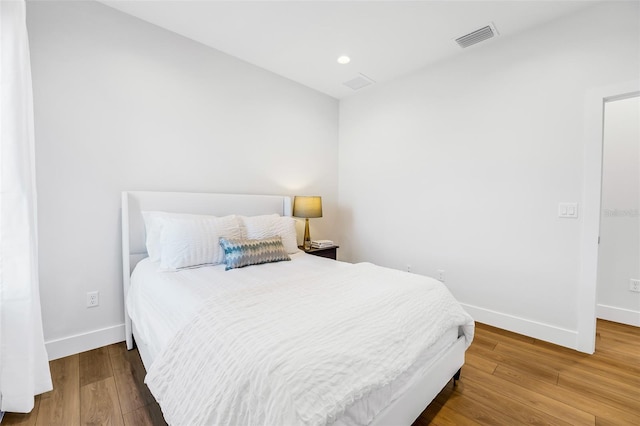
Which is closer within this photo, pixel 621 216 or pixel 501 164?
pixel 501 164

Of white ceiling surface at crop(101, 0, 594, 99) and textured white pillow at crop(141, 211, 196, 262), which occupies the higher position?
white ceiling surface at crop(101, 0, 594, 99)

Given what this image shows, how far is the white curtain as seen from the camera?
1.42 meters

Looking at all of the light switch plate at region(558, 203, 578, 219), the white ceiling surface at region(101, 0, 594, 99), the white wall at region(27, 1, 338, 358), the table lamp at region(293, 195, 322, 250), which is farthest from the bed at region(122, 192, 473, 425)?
the white ceiling surface at region(101, 0, 594, 99)

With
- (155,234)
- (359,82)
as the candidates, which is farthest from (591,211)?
(155,234)

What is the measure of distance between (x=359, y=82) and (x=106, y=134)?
2.71 m

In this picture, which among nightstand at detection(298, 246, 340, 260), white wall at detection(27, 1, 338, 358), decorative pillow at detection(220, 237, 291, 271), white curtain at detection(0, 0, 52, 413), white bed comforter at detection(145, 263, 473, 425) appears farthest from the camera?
nightstand at detection(298, 246, 340, 260)

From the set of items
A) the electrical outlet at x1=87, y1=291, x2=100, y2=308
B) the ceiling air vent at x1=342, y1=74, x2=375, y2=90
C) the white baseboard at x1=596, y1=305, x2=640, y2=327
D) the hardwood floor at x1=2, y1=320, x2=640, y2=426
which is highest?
the ceiling air vent at x1=342, y1=74, x2=375, y2=90

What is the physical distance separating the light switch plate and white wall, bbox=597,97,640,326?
915 mm

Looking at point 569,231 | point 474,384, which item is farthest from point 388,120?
point 474,384

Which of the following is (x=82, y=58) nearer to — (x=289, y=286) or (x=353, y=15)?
(x=353, y=15)

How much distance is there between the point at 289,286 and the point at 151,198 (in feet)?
4.93

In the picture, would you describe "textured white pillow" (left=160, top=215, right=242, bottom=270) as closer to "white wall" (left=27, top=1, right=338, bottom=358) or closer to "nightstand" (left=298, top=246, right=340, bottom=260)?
"white wall" (left=27, top=1, right=338, bottom=358)

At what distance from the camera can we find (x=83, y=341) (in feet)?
6.97

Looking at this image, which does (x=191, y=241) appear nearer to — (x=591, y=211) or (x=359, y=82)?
(x=359, y=82)
